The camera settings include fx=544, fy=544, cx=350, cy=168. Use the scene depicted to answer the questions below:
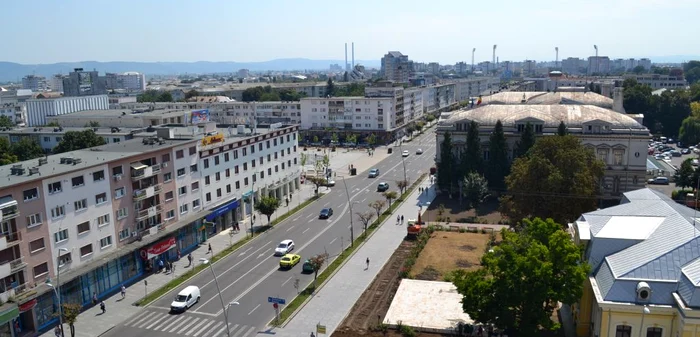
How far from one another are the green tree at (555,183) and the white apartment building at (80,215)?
3835 cm

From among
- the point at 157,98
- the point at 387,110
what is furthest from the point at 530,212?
the point at 157,98

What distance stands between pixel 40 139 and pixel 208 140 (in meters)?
38.0

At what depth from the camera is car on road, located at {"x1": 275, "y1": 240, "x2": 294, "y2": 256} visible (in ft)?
179

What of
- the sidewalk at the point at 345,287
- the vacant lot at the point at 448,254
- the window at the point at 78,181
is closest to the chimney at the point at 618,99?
the vacant lot at the point at 448,254

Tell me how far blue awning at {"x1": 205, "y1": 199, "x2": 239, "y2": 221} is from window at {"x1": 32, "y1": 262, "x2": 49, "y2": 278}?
65.0 ft

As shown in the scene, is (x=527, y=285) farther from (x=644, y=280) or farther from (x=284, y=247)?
(x=284, y=247)

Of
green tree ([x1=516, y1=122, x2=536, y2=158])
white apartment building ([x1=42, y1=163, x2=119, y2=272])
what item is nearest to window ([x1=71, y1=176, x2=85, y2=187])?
white apartment building ([x1=42, y1=163, x2=119, y2=272])

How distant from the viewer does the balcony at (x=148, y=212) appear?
166 feet

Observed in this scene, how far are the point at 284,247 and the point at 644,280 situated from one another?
111 feet

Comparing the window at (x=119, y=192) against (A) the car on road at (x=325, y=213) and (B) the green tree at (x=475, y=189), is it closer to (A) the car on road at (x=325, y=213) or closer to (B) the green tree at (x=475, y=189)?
(A) the car on road at (x=325, y=213)

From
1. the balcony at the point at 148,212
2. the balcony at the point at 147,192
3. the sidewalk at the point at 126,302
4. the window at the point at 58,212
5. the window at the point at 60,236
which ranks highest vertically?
the window at the point at 58,212

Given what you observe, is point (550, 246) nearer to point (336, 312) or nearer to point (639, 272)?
point (639, 272)

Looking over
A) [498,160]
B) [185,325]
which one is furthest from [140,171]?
[498,160]

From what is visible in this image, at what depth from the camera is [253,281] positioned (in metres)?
48.1
